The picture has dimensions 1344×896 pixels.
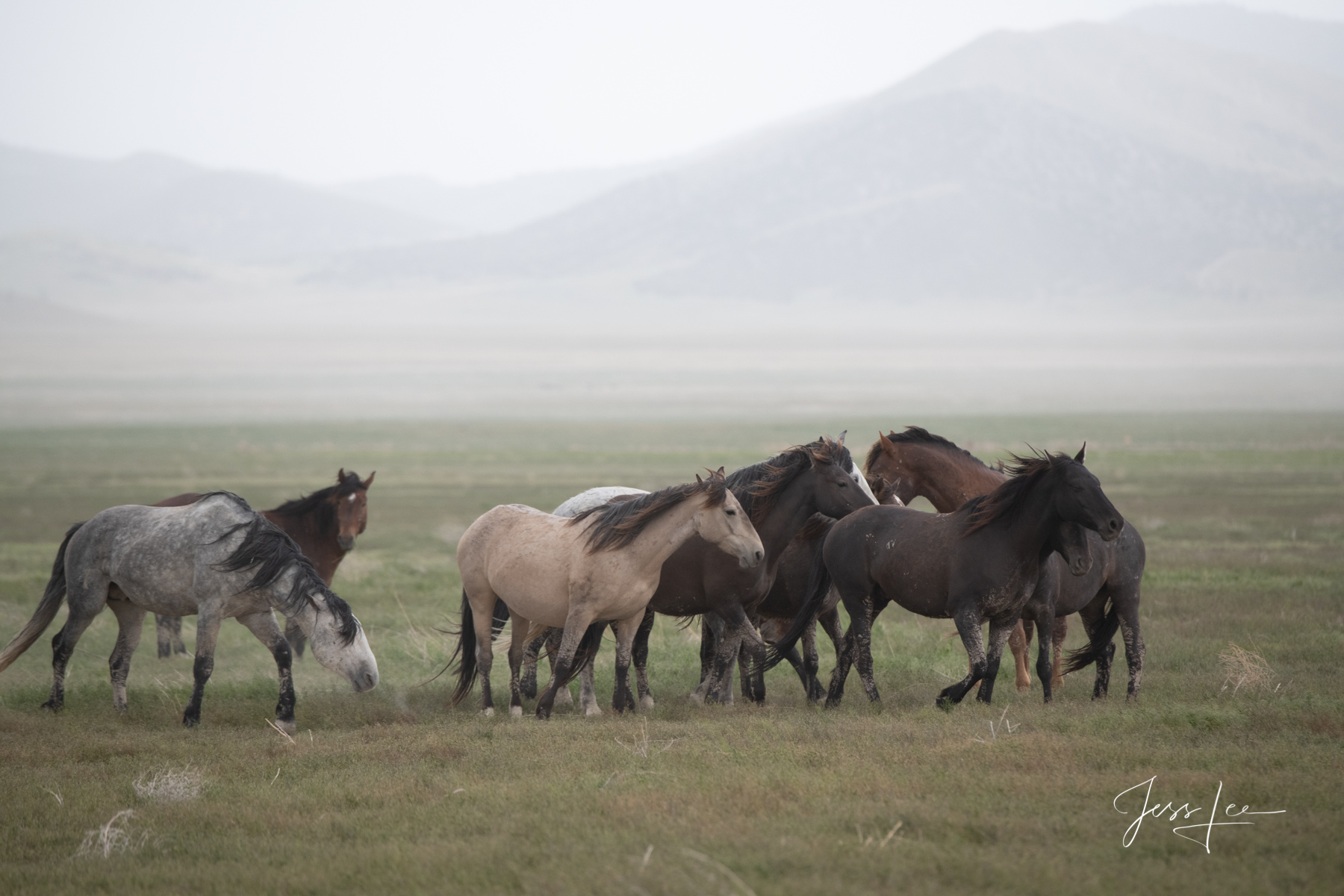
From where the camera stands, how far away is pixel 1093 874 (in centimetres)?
591

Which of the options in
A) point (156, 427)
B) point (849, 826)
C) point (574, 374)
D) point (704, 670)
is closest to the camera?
point (849, 826)

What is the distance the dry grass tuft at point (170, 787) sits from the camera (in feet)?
24.9

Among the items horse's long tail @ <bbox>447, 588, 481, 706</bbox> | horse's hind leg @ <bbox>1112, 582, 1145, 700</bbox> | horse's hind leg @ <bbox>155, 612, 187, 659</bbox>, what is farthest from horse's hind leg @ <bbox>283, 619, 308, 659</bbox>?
horse's hind leg @ <bbox>1112, 582, 1145, 700</bbox>

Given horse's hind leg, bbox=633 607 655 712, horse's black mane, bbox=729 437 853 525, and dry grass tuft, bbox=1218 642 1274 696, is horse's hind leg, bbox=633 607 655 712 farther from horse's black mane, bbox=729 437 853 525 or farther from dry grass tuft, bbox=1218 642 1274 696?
dry grass tuft, bbox=1218 642 1274 696

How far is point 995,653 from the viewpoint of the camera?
9.59 metres

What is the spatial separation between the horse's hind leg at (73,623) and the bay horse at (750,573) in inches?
165

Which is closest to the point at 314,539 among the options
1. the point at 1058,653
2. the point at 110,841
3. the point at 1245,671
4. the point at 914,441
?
the point at 914,441

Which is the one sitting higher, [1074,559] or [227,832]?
[1074,559]

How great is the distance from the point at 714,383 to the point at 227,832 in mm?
115354

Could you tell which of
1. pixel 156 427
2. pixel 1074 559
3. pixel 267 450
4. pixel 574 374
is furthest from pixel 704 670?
pixel 574 374

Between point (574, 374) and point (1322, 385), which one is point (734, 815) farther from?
point (574, 374)

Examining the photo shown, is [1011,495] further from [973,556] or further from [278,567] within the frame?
[278,567]

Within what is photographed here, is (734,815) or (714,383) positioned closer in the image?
(734,815)
